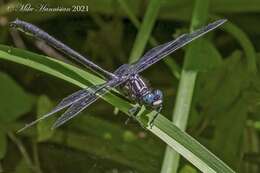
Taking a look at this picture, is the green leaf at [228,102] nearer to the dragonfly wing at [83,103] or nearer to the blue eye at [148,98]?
the blue eye at [148,98]

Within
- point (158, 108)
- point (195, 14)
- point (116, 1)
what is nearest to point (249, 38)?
point (195, 14)

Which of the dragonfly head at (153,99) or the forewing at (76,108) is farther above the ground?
the dragonfly head at (153,99)

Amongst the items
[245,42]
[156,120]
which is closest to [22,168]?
[156,120]

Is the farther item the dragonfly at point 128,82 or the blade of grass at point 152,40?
the blade of grass at point 152,40

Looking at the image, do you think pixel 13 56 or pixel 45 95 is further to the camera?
pixel 45 95

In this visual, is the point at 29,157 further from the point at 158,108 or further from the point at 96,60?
the point at 158,108

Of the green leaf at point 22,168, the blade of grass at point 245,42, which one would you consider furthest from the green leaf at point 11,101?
the blade of grass at point 245,42
